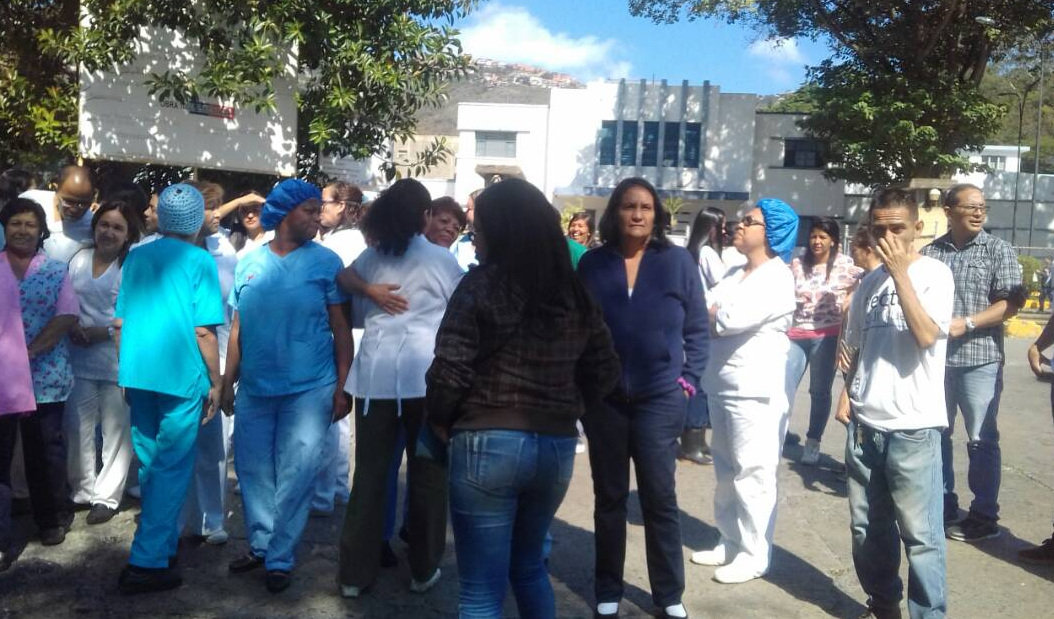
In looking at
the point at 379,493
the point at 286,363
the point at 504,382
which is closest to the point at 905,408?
the point at 504,382

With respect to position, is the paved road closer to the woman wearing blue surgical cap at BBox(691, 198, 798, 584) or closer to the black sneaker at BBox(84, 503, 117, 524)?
the black sneaker at BBox(84, 503, 117, 524)

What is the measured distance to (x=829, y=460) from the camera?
779cm

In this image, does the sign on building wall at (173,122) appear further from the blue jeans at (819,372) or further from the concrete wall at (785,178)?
the concrete wall at (785,178)

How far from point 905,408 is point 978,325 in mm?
1625

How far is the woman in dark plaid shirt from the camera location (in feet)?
10.4

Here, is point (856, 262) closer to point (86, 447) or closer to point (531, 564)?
point (531, 564)

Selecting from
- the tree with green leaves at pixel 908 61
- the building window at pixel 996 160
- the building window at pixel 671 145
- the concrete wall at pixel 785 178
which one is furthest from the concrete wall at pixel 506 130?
the building window at pixel 996 160

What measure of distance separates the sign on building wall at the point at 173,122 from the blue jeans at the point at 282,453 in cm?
453

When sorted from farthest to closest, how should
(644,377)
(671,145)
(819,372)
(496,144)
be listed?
(496,144)
(671,145)
(819,372)
(644,377)

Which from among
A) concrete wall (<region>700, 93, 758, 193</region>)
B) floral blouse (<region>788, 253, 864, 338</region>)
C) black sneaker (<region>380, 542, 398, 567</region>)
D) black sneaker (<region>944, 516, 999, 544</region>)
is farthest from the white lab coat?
concrete wall (<region>700, 93, 758, 193</region>)

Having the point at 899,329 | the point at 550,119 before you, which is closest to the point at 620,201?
the point at 899,329

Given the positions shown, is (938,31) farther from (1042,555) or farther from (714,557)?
(714,557)

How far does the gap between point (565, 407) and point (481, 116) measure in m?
41.9

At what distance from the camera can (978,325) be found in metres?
5.45
